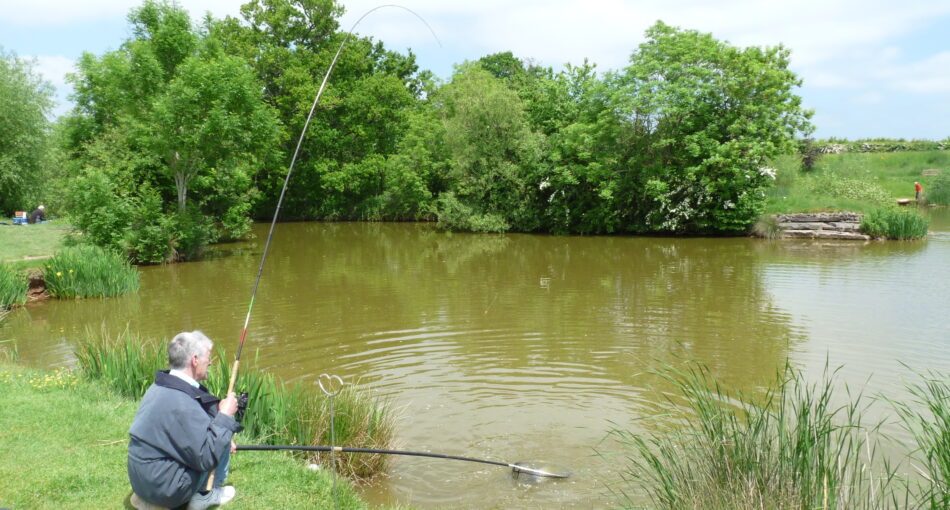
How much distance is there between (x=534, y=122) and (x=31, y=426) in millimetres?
32117

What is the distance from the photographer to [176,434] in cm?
405

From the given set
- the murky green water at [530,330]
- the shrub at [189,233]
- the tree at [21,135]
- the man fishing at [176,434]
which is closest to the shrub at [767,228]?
the murky green water at [530,330]

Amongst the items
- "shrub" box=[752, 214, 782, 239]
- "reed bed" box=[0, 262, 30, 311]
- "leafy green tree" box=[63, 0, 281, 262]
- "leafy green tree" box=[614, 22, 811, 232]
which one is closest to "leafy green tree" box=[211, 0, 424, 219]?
"leafy green tree" box=[63, 0, 281, 262]

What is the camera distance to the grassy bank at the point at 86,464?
4.70 meters

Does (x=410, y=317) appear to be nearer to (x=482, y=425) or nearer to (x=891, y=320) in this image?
(x=482, y=425)

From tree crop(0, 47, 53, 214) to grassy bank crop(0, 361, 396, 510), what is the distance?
96.1 ft

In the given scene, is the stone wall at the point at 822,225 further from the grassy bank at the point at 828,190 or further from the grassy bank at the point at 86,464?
the grassy bank at the point at 86,464

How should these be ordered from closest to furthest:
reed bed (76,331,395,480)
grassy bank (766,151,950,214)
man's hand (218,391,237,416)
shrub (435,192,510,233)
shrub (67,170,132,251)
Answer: man's hand (218,391,237,416), reed bed (76,331,395,480), shrub (67,170,132,251), grassy bank (766,151,950,214), shrub (435,192,510,233)

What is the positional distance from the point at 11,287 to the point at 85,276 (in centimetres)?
211

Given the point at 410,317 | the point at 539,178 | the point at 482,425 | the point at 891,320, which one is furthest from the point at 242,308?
the point at 539,178

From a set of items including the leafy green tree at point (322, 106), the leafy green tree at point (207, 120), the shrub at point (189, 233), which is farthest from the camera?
the leafy green tree at point (322, 106)

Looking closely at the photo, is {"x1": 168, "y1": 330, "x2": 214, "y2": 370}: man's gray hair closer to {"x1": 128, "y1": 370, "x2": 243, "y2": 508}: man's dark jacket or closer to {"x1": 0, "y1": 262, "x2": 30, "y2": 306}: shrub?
{"x1": 128, "y1": 370, "x2": 243, "y2": 508}: man's dark jacket

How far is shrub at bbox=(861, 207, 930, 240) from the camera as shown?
25.7 metres

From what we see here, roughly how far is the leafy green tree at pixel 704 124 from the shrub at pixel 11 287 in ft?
76.4
